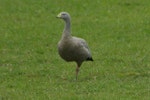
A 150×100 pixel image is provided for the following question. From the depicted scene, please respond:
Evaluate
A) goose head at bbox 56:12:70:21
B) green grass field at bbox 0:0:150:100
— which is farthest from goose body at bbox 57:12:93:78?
green grass field at bbox 0:0:150:100

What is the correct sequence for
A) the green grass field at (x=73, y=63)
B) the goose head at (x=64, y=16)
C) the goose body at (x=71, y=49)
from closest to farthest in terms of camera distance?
the green grass field at (x=73, y=63) < the goose body at (x=71, y=49) < the goose head at (x=64, y=16)

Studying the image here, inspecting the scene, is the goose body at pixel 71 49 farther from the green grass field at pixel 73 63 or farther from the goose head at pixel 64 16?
the green grass field at pixel 73 63

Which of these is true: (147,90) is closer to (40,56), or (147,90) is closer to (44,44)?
(40,56)

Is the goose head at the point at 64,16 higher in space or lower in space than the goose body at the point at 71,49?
higher

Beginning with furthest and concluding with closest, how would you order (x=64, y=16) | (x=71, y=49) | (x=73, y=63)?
(x=73, y=63), (x=64, y=16), (x=71, y=49)

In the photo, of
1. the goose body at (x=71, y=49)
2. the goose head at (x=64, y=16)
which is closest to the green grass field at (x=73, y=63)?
the goose body at (x=71, y=49)

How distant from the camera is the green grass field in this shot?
1302 cm

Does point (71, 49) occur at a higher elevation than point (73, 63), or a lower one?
higher

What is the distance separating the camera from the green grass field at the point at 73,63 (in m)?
13.0

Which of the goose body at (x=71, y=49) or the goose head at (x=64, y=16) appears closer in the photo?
the goose body at (x=71, y=49)

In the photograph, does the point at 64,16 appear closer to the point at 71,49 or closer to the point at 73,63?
the point at 71,49

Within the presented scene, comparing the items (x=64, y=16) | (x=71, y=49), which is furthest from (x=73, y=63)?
(x=71, y=49)

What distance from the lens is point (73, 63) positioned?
16.5 m

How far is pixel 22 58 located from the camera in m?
17.0
